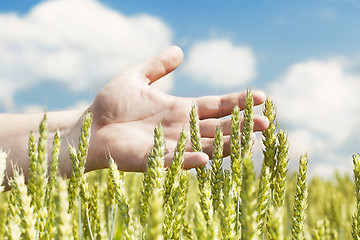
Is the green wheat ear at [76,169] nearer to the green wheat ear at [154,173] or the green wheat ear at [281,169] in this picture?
the green wheat ear at [154,173]

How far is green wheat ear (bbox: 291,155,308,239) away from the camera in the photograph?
154 cm

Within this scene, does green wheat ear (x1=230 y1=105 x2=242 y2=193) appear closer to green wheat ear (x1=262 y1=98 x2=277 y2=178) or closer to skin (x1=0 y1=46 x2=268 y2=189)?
green wheat ear (x1=262 y1=98 x2=277 y2=178)

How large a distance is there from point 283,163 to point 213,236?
85 cm

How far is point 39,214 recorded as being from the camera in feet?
4.28

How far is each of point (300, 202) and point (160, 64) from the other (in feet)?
5.77

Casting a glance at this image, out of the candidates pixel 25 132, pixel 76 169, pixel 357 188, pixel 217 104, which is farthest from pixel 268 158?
pixel 25 132

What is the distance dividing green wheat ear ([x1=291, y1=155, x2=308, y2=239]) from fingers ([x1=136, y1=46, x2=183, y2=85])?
63.1 inches

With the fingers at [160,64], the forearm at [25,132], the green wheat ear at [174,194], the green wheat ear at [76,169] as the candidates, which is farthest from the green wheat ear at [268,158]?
the forearm at [25,132]

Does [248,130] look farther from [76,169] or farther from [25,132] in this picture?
[25,132]

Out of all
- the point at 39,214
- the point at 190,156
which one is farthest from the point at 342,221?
the point at 39,214

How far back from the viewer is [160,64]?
10.3 feet

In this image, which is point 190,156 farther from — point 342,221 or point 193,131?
point 342,221

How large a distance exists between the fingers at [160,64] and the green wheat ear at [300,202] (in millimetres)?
1604

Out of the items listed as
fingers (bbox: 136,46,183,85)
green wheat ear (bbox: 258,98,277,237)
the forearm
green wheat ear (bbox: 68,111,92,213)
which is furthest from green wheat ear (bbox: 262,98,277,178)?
the forearm
